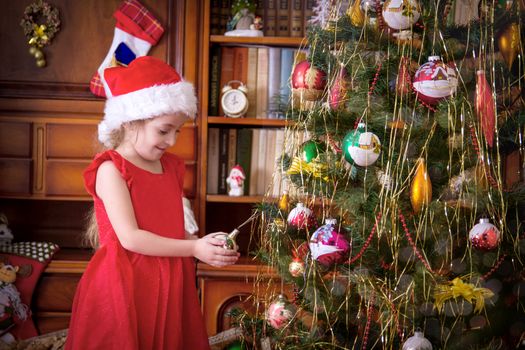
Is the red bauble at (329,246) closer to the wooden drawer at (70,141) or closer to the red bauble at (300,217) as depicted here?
the red bauble at (300,217)

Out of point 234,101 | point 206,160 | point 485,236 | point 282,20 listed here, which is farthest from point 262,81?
point 485,236

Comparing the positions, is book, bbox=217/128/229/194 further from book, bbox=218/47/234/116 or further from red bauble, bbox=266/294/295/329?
red bauble, bbox=266/294/295/329

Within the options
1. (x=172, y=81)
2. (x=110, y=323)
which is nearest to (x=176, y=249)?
(x=110, y=323)

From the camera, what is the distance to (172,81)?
1.60 meters

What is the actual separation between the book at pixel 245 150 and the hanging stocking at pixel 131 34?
19.6 inches

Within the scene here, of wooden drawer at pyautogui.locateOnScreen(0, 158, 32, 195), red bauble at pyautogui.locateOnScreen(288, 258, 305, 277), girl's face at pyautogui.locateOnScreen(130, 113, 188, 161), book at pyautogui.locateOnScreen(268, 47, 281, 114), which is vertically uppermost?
book at pyautogui.locateOnScreen(268, 47, 281, 114)

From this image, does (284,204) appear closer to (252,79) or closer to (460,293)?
(460,293)

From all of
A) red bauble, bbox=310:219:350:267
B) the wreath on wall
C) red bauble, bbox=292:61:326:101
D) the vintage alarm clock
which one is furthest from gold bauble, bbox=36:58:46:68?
red bauble, bbox=310:219:350:267

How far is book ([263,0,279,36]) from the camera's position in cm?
246

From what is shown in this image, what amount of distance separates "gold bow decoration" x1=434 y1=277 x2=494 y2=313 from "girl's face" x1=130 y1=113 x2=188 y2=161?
720mm

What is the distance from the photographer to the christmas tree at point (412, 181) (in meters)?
1.36

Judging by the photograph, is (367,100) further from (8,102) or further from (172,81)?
(8,102)

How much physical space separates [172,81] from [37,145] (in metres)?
1.04

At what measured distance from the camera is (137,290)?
150cm
